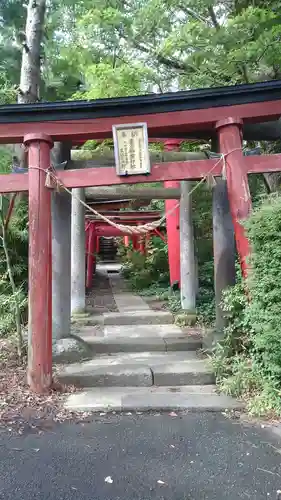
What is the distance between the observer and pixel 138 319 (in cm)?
707

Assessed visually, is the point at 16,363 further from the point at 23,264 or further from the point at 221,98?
the point at 221,98

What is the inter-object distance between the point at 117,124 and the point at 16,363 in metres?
3.43

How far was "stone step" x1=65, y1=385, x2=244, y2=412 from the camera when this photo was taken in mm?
4105

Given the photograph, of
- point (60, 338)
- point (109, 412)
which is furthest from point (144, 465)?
point (60, 338)

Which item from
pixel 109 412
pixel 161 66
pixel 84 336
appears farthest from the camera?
pixel 161 66

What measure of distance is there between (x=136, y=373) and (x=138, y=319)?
227cm

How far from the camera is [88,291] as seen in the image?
37.4 feet

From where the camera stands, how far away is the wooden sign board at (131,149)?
449 centimetres

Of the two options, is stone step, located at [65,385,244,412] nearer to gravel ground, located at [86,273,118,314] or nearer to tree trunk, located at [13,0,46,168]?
gravel ground, located at [86,273,118,314]

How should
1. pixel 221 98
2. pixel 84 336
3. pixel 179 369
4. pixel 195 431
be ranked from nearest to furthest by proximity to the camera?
pixel 195 431
pixel 221 98
pixel 179 369
pixel 84 336

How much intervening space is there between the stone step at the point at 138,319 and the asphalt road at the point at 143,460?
3103mm

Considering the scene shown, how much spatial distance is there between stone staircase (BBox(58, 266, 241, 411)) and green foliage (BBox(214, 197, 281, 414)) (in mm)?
289

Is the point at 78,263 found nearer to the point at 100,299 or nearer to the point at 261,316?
the point at 100,299

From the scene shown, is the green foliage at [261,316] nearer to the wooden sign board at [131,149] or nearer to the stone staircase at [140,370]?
the stone staircase at [140,370]
